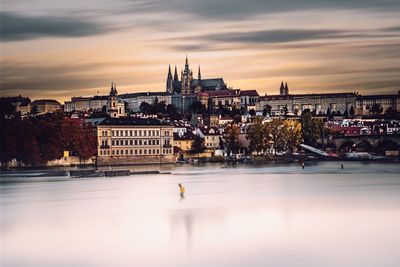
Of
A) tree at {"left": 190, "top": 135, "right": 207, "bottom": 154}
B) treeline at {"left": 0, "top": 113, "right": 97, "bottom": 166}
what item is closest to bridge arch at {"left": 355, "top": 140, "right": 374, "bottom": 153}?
tree at {"left": 190, "top": 135, "right": 207, "bottom": 154}

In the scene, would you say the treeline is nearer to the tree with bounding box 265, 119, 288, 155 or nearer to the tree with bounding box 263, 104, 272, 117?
the tree with bounding box 265, 119, 288, 155

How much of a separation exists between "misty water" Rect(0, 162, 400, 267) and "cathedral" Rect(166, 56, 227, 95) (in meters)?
71.8

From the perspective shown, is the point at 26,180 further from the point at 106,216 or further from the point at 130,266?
the point at 130,266

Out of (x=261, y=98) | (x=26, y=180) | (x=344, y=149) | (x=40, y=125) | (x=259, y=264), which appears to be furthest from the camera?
(x=261, y=98)

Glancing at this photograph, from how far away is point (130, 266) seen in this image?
35.5 ft

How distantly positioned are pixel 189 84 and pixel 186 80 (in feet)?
2.15

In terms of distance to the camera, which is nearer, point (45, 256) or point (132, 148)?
point (45, 256)

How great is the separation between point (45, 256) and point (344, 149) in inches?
1798

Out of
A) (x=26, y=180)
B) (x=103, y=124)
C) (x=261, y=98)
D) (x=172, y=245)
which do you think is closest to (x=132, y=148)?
(x=103, y=124)

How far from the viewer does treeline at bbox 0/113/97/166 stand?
37.3 metres

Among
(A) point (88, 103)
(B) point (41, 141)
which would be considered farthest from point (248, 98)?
(B) point (41, 141)

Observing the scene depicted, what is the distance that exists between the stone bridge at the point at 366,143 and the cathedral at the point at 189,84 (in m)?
40.2

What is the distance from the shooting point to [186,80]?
97.6m

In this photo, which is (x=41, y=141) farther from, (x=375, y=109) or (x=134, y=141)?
(x=375, y=109)
